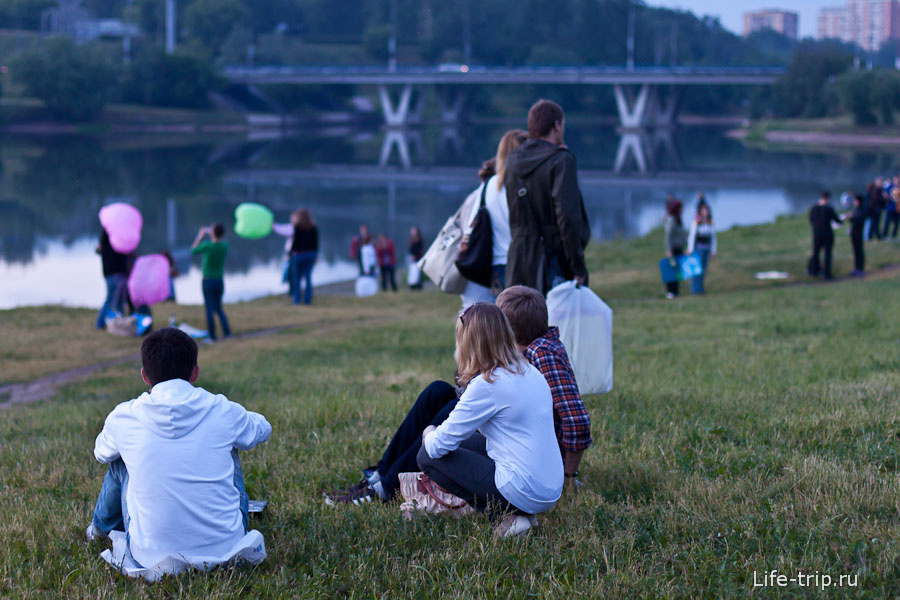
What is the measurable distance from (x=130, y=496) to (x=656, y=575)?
2.16 m

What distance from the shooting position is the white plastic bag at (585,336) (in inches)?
232

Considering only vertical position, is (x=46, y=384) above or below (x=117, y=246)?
below

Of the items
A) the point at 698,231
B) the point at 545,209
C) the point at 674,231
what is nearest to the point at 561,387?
the point at 545,209

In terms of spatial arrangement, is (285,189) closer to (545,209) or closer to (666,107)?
(545,209)

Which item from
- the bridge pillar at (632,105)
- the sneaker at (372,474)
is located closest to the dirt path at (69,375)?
the sneaker at (372,474)

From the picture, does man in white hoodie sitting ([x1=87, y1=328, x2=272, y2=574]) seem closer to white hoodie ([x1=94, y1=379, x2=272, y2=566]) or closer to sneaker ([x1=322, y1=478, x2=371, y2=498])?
white hoodie ([x1=94, y1=379, x2=272, y2=566])

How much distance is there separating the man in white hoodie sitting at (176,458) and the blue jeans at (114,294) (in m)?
10.7

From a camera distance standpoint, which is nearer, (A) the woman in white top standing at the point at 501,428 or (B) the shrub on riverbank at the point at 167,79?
(A) the woman in white top standing at the point at 501,428

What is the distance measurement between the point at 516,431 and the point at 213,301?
1034 cm

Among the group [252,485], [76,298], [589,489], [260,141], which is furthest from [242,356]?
[260,141]

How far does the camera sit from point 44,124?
79062 millimetres

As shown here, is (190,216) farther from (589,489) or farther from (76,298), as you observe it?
(589,489)

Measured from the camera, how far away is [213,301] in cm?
1392

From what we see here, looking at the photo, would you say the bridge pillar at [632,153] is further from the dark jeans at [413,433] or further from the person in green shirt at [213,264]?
the dark jeans at [413,433]
